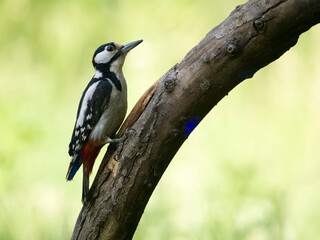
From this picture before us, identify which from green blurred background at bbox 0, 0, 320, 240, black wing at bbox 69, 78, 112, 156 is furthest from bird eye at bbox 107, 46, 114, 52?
green blurred background at bbox 0, 0, 320, 240

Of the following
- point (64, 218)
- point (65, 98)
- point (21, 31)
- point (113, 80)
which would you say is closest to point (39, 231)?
point (64, 218)

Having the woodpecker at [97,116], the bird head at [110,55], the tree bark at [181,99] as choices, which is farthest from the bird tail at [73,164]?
the bird head at [110,55]

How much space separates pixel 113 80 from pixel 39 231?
1553 mm

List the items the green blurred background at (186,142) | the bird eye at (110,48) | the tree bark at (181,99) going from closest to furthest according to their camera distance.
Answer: the tree bark at (181,99), the bird eye at (110,48), the green blurred background at (186,142)

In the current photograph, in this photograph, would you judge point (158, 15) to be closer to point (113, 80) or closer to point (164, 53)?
point (164, 53)

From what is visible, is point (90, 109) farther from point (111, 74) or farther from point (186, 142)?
point (186, 142)

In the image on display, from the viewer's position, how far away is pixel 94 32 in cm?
422

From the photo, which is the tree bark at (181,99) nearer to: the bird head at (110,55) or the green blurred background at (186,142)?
the bird head at (110,55)

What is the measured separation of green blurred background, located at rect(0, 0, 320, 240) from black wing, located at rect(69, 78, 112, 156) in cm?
120

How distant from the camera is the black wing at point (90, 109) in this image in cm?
192

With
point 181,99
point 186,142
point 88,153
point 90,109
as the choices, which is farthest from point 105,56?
point 186,142

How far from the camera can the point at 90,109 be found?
1.93 m

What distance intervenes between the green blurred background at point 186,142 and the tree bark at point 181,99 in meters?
1.28

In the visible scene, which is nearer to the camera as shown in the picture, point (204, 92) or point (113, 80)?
point (204, 92)
